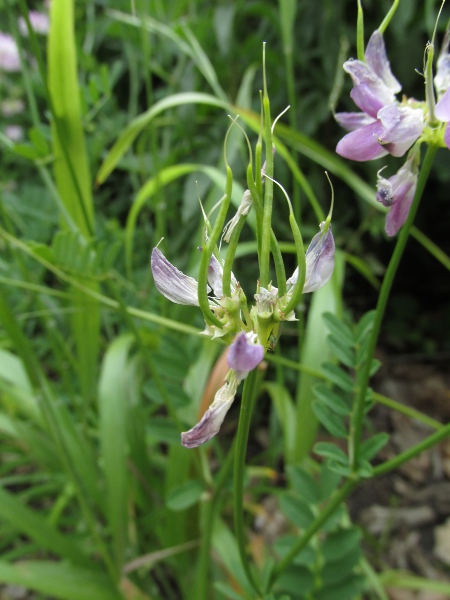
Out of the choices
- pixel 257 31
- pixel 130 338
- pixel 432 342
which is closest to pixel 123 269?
pixel 130 338

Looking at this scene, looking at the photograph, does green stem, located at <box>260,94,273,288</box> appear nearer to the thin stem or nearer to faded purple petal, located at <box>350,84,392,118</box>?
the thin stem

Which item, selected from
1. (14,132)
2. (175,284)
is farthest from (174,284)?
(14,132)

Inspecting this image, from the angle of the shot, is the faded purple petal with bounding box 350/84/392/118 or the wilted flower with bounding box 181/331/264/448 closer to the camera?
the wilted flower with bounding box 181/331/264/448

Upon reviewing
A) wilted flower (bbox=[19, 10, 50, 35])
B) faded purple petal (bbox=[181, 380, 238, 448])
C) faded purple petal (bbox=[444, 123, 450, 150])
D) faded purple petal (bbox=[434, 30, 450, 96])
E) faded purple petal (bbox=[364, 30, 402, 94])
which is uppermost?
wilted flower (bbox=[19, 10, 50, 35])

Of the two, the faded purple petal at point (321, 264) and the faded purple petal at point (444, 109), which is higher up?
the faded purple petal at point (444, 109)

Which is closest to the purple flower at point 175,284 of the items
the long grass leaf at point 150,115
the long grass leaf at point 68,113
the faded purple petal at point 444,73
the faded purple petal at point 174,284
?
the faded purple petal at point 174,284

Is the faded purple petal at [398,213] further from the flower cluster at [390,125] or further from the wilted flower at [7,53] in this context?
the wilted flower at [7,53]

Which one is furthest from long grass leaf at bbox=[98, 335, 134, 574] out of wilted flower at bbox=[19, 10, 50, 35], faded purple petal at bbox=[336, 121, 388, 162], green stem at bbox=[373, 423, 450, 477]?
wilted flower at bbox=[19, 10, 50, 35]

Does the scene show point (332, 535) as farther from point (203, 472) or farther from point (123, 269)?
point (123, 269)
